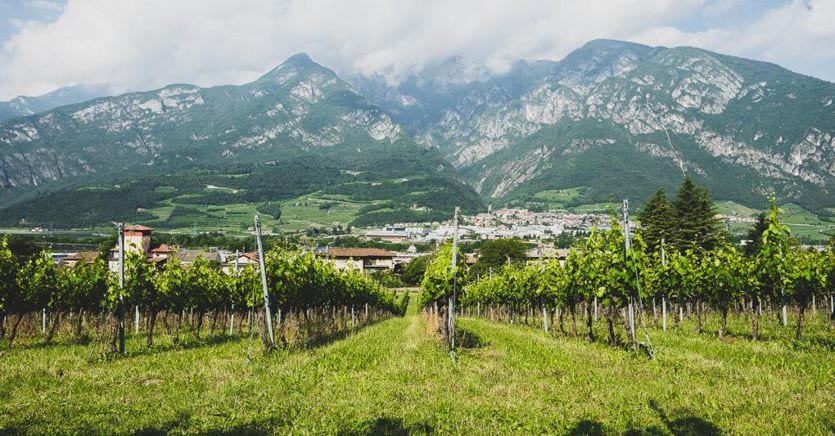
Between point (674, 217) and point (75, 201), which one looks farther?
point (75, 201)

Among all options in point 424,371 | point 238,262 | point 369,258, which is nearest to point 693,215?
point 238,262

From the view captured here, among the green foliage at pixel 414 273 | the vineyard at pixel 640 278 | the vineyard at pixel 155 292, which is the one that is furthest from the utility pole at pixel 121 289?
the green foliage at pixel 414 273

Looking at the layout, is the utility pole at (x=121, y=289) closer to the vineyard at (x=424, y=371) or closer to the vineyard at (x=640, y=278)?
the vineyard at (x=424, y=371)

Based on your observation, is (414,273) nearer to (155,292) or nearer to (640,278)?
(155,292)

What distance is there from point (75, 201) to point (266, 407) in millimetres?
231207

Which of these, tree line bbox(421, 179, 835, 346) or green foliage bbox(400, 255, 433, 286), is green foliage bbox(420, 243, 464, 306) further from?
green foliage bbox(400, 255, 433, 286)

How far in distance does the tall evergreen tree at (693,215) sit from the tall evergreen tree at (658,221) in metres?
0.68

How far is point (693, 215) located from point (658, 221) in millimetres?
3427

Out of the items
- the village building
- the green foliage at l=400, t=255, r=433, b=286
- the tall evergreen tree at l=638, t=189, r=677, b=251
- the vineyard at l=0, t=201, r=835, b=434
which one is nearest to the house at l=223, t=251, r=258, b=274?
the vineyard at l=0, t=201, r=835, b=434

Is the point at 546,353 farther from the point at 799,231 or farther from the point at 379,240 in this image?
the point at 799,231

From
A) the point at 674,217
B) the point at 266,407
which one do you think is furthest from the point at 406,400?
the point at 674,217

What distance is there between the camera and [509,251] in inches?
3755

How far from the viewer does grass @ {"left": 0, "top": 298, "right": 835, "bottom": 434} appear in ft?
23.2

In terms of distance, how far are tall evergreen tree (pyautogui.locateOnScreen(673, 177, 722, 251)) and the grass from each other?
42.5 m
